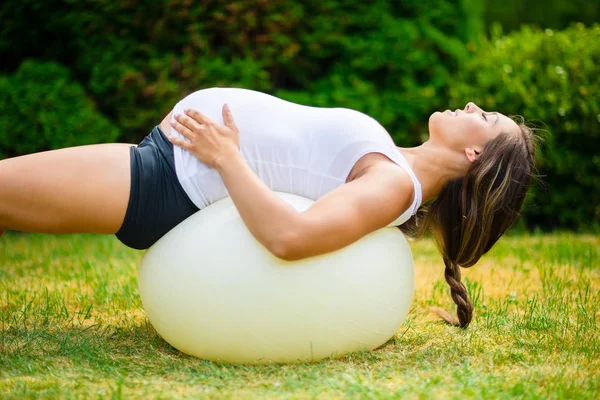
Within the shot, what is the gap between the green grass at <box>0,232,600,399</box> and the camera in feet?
8.71

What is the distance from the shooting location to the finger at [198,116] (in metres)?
3.04

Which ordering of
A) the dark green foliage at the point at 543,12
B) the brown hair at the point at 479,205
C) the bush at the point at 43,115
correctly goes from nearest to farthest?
1. the brown hair at the point at 479,205
2. the bush at the point at 43,115
3. the dark green foliage at the point at 543,12

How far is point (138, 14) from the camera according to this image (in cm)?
646

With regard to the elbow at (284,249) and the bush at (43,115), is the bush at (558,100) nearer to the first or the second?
the bush at (43,115)

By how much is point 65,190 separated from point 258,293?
891mm

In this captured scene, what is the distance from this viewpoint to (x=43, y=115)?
623 centimetres

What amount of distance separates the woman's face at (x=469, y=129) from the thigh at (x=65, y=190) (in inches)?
56.2

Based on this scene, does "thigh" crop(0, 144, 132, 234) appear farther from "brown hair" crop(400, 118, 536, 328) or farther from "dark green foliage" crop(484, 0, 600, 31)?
"dark green foliage" crop(484, 0, 600, 31)

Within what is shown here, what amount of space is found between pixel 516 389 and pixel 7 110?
514cm

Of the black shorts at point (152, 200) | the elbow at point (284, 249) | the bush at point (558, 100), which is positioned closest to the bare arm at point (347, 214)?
the elbow at point (284, 249)

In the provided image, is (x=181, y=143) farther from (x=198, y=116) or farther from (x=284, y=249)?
(x=284, y=249)

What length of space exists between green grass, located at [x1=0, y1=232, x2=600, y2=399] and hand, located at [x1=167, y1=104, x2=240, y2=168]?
0.87 m

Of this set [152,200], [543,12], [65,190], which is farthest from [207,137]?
[543,12]

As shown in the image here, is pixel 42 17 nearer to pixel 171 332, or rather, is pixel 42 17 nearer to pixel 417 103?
pixel 417 103
